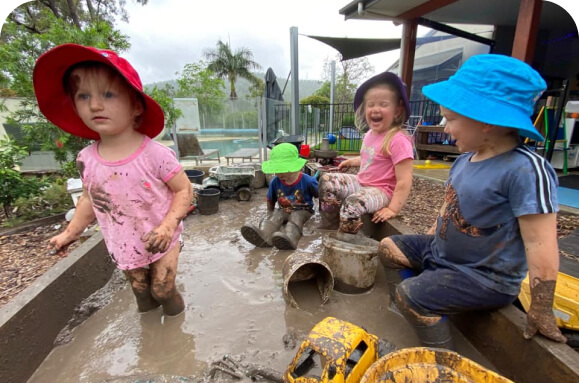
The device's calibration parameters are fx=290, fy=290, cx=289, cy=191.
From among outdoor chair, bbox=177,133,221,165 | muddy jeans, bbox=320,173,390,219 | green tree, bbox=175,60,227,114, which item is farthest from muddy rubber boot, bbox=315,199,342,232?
green tree, bbox=175,60,227,114

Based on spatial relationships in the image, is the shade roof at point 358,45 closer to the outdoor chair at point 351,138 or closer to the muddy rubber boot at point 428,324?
the outdoor chair at point 351,138

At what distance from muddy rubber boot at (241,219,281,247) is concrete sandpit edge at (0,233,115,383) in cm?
133

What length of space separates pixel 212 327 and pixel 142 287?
1.86ft

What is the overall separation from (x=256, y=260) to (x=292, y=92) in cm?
639

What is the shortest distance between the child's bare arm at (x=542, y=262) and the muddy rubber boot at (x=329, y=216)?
214cm

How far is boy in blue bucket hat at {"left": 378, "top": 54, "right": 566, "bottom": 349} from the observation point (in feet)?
4.04

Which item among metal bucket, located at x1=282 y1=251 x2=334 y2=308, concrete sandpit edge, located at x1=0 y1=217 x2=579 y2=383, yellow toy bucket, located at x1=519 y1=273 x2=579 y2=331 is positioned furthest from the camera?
metal bucket, located at x1=282 y1=251 x2=334 y2=308

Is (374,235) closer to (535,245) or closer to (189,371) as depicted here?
(535,245)

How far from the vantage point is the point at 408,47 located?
688cm

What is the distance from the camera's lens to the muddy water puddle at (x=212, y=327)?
1730 millimetres

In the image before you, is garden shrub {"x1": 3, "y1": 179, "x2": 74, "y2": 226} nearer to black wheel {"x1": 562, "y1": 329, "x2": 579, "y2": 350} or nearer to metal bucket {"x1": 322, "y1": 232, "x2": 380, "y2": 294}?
metal bucket {"x1": 322, "y1": 232, "x2": 380, "y2": 294}

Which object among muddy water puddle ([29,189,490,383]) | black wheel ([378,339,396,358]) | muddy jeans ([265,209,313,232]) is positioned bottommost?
muddy water puddle ([29,189,490,383])

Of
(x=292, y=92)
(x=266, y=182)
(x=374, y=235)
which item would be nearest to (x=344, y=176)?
(x=374, y=235)

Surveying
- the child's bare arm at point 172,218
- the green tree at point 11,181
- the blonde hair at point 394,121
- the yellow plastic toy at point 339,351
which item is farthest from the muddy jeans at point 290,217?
the green tree at point 11,181
